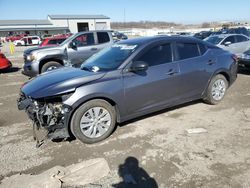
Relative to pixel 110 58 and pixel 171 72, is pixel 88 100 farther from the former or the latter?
pixel 171 72

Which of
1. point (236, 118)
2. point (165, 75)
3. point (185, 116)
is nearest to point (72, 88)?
point (165, 75)

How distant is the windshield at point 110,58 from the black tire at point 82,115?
66 centimetres

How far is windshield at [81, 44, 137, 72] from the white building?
60200 mm

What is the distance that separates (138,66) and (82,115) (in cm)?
127

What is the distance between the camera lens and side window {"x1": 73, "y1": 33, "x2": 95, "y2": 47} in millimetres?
9797

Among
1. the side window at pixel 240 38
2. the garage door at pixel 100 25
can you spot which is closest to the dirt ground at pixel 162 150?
the side window at pixel 240 38

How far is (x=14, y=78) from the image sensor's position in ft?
35.3

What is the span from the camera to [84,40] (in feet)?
32.7

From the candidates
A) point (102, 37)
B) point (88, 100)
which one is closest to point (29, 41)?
point (102, 37)

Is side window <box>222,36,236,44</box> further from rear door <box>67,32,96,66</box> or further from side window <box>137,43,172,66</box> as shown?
side window <box>137,43,172,66</box>

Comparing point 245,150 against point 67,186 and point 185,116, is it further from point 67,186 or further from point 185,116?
point 67,186

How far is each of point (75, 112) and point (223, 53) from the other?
3904 mm

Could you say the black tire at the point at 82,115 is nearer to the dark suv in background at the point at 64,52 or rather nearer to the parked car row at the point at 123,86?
the parked car row at the point at 123,86

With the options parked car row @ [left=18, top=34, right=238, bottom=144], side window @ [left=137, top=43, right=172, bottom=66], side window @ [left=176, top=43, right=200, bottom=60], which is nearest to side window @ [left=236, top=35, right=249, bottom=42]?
parked car row @ [left=18, top=34, right=238, bottom=144]
